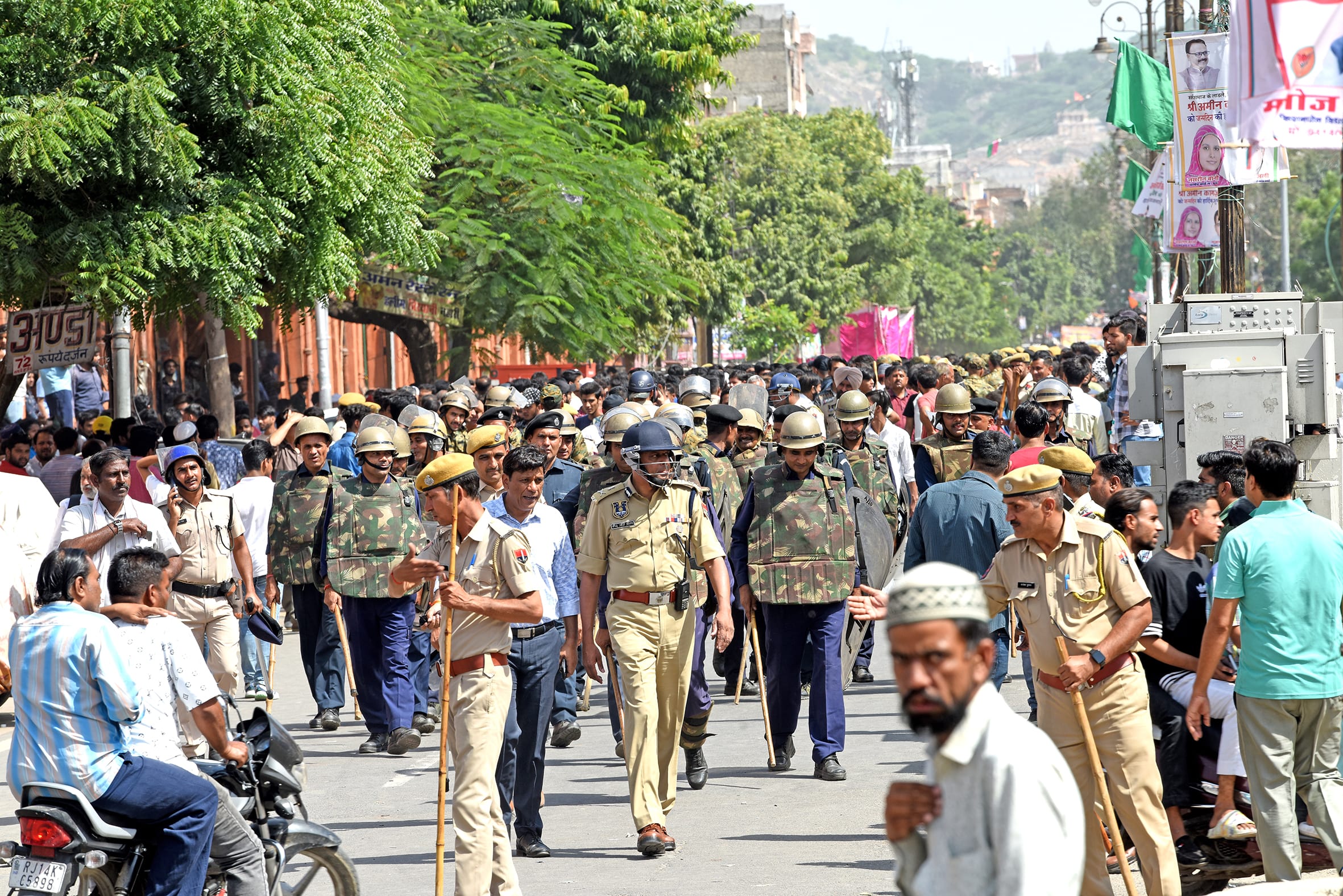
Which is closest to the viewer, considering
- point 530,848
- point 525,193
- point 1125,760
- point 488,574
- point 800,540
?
point 1125,760

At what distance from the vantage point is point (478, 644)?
7.03m

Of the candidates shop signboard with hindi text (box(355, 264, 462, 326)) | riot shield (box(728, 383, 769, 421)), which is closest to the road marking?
riot shield (box(728, 383, 769, 421))

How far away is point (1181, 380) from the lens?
1105 cm

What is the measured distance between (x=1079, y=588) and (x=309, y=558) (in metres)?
5.94

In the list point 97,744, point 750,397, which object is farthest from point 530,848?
point 750,397

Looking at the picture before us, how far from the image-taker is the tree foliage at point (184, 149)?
12.6m

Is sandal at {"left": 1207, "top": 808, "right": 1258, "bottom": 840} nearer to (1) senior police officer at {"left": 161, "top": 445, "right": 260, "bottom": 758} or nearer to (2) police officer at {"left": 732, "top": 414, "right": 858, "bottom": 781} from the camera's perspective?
(2) police officer at {"left": 732, "top": 414, "right": 858, "bottom": 781}

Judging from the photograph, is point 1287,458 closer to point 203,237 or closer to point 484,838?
point 484,838

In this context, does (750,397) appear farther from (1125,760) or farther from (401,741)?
(1125,760)

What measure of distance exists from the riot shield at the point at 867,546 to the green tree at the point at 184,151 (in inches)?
229

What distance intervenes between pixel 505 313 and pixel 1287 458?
654 inches

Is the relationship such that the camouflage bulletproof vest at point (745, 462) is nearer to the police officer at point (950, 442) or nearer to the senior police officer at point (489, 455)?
the police officer at point (950, 442)

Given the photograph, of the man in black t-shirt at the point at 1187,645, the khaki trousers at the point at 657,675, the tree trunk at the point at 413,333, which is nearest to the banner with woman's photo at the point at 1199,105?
Result: the man in black t-shirt at the point at 1187,645

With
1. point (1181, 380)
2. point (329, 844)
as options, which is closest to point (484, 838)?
point (329, 844)
